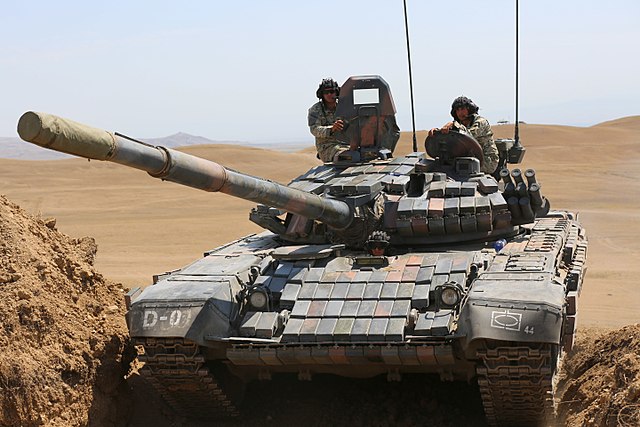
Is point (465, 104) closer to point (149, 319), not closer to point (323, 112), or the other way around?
point (323, 112)

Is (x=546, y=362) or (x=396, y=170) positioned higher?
(x=396, y=170)

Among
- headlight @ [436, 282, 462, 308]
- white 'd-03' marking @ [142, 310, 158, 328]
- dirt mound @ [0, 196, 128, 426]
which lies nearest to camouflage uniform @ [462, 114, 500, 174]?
headlight @ [436, 282, 462, 308]

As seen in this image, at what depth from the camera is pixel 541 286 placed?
9.48 meters

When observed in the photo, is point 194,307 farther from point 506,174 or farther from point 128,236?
point 128,236

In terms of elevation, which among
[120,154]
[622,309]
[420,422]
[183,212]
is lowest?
[183,212]

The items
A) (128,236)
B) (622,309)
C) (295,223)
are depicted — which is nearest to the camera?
(295,223)

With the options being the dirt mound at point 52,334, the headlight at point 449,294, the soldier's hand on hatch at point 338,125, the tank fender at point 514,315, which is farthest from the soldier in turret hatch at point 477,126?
the dirt mound at point 52,334

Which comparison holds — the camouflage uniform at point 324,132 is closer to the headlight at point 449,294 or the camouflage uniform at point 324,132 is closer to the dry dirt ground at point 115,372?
the dry dirt ground at point 115,372

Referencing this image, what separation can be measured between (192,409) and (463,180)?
4.36 metres

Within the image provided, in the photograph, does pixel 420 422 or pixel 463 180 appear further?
pixel 463 180

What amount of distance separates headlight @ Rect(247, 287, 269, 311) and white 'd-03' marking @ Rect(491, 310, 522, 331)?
2.46m

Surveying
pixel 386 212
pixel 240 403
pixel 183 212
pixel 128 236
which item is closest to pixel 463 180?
pixel 386 212

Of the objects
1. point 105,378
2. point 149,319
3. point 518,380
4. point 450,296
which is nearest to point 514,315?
point 518,380

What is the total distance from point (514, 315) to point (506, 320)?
0.09 meters
